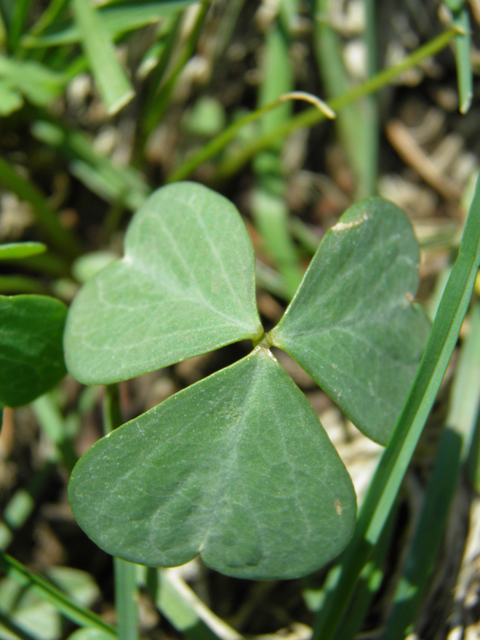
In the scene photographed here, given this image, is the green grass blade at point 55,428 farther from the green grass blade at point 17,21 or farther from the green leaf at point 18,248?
the green grass blade at point 17,21

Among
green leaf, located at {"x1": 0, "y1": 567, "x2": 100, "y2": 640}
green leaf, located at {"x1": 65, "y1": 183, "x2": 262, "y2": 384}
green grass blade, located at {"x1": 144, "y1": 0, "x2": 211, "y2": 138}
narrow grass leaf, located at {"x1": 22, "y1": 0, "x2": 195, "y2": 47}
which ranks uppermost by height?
narrow grass leaf, located at {"x1": 22, "y1": 0, "x2": 195, "y2": 47}

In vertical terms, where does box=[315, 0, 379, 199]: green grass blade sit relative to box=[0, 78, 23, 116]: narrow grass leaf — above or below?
below

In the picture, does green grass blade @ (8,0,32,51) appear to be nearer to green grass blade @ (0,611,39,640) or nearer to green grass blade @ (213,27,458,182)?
green grass blade @ (213,27,458,182)

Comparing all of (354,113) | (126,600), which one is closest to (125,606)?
(126,600)

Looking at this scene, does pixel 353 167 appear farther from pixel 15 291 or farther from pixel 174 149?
pixel 15 291

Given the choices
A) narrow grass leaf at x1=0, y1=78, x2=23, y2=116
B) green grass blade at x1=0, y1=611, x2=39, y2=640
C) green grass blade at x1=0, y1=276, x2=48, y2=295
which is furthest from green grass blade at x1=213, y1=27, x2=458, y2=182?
green grass blade at x1=0, y1=611, x2=39, y2=640

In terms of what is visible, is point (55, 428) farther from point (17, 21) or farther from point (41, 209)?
point (17, 21)

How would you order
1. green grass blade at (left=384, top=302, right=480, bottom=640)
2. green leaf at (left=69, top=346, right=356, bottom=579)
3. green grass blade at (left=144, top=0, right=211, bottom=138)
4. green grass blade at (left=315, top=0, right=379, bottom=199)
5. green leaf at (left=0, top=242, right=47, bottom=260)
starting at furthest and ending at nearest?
green grass blade at (left=315, top=0, right=379, bottom=199) < green grass blade at (left=144, top=0, right=211, bottom=138) < green grass blade at (left=384, top=302, right=480, bottom=640) < green leaf at (left=0, top=242, right=47, bottom=260) < green leaf at (left=69, top=346, right=356, bottom=579)
